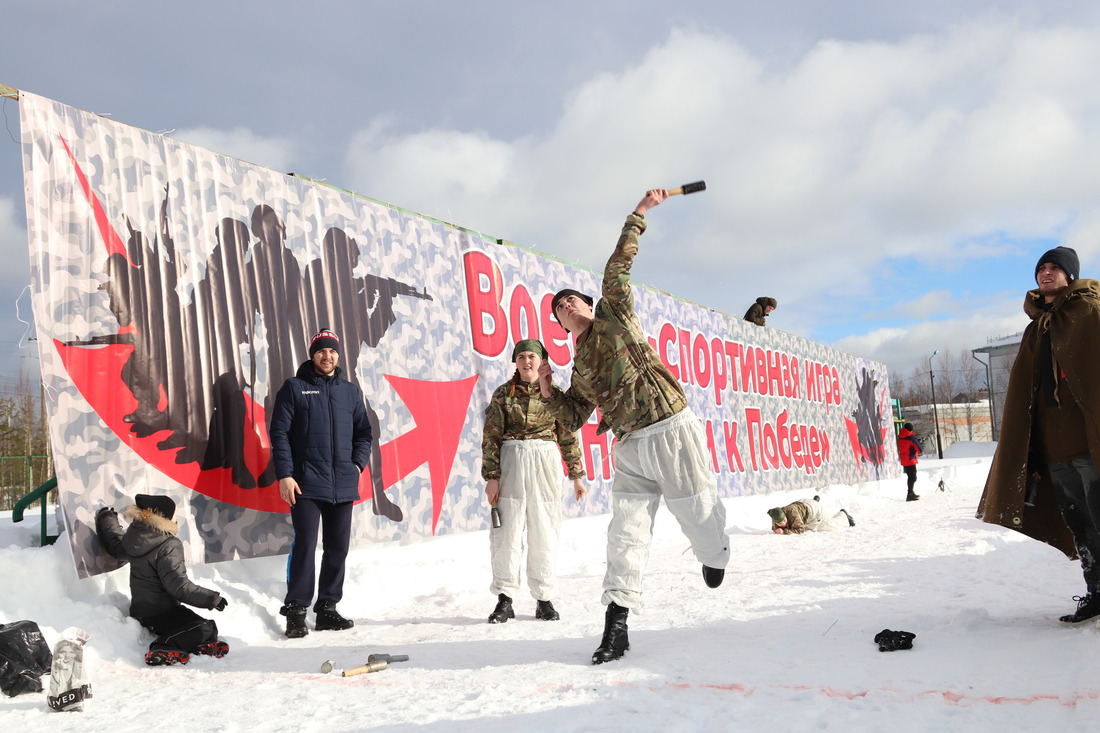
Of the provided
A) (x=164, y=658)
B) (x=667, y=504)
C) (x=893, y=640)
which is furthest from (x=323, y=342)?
(x=893, y=640)

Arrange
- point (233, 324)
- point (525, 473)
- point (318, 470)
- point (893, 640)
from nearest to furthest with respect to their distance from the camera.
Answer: point (893, 640) < point (318, 470) < point (525, 473) < point (233, 324)

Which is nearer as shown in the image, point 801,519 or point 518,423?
point 518,423

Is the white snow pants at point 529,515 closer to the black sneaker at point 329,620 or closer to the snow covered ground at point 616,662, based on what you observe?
the snow covered ground at point 616,662

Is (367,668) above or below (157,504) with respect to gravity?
below

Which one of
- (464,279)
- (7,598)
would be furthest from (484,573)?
(7,598)

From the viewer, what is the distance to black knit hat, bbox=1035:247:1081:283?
3.59m

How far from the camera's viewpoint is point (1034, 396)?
12.1 feet

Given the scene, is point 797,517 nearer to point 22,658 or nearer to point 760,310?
point 760,310

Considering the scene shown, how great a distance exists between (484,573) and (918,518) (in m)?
6.79

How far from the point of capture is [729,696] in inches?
106

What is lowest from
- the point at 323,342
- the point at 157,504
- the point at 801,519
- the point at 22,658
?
the point at 801,519

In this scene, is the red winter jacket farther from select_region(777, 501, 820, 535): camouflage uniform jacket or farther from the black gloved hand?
the black gloved hand

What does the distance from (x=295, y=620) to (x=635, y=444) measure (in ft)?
8.30

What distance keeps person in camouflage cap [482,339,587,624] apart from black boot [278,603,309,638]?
1.19 m
